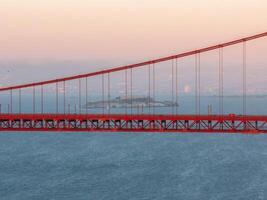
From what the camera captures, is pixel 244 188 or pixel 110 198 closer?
pixel 110 198

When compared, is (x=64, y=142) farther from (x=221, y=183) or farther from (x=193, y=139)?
(x=221, y=183)

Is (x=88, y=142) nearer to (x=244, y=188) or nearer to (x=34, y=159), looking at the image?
(x=34, y=159)

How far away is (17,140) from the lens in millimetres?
147250

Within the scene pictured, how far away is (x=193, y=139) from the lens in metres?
149

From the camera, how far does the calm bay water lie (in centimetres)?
7725

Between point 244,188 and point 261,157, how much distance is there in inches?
1369

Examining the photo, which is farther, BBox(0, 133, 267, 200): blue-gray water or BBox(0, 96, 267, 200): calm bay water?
BBox(0, 133, 267, 200): blue-gray water

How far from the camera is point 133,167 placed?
98312mm

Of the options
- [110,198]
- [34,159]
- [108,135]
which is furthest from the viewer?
[108,135]

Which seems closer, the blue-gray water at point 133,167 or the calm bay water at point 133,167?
the calm bay water at point 133,167

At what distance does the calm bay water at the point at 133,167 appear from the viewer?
253 feet

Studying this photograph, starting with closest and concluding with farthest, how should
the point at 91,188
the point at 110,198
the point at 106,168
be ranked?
the point at 110,198 < the point at 91,188 < the point at 106,168

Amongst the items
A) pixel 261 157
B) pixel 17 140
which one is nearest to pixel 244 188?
pixel 261 157

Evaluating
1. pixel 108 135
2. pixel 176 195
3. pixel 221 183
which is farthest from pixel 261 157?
pixel 108 135
